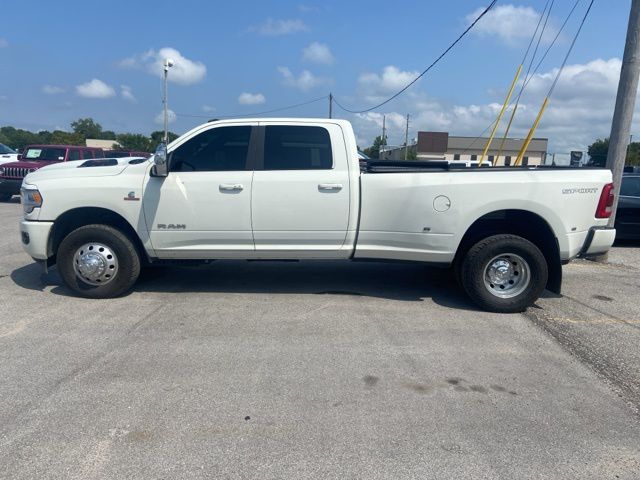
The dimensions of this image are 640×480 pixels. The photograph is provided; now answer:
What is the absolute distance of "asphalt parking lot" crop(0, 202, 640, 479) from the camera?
293 centimetres

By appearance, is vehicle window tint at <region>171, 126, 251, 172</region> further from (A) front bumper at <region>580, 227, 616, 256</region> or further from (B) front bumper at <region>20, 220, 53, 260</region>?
(A) front bumper at <region>580, 227, 616, 256</region>

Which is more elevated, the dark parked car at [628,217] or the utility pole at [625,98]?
the utility pole at [625,98]

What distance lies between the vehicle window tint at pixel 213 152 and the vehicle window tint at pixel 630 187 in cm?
857

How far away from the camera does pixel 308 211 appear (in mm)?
5594

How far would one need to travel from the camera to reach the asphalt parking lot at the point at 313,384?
2.93 meters

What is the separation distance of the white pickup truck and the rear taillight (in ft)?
0.04

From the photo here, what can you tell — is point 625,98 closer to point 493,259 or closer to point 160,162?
point 493,259

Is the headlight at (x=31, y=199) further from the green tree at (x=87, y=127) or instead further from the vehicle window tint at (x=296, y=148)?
the green tree at (x=87, y=127)

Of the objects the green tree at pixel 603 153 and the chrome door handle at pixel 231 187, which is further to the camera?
the green tree at pixel 603 153

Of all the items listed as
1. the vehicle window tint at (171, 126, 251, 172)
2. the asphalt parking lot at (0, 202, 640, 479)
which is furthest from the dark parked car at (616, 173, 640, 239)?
the vehicle window tint at (171, 126, 251, 172)

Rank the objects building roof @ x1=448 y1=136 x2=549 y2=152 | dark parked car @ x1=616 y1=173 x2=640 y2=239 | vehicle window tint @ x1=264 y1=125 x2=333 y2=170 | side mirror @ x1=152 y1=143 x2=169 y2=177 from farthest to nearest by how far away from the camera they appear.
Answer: building roof @ x1=448 y1=136 x2=549 y2=152
dark parked car @ x1=616 y1=173 x2=640 y2=239
vehicle window tint @ x1=264 y1=125 x2=333 y2=170
side mirror @ x1=152 y1=143 x2=169 y2=177

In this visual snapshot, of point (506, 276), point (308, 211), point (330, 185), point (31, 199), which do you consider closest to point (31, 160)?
point (31, 199)

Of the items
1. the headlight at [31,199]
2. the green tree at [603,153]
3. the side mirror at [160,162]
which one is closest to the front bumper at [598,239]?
the side mirror at [160,162]

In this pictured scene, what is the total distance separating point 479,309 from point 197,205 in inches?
133
